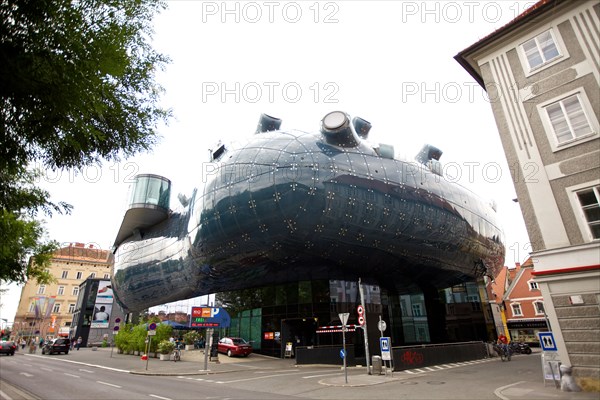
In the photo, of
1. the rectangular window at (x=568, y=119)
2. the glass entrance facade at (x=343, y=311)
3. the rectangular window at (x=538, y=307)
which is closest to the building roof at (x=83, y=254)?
the glass entrance facade at (x=343, y=311)

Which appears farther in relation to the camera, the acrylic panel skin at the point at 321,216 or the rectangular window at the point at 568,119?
the acrylic panel skin at the point at 321,216

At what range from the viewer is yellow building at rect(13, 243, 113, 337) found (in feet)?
236

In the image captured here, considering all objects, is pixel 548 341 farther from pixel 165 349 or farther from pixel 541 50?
pixel 165 349

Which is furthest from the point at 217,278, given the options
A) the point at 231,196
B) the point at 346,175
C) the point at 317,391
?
the point at 317,391

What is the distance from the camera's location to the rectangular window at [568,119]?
10.5 metres

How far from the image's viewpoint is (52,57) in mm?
4488

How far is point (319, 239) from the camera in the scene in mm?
22672

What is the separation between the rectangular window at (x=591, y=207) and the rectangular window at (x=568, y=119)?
5.92ft

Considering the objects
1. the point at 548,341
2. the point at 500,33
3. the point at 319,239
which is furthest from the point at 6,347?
the point at 500,33

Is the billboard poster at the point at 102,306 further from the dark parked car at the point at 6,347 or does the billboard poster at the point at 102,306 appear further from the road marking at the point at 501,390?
the road marking at the point at 501,390

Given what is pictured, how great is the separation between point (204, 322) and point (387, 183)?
15.4 metres

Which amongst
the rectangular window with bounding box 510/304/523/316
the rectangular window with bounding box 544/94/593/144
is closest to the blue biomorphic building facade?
the rectangular window with bounding box 510/304/523/316

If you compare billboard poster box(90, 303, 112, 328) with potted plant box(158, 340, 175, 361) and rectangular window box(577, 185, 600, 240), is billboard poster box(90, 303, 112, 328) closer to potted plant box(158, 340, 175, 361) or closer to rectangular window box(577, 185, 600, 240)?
potted plant box(158, 340, 175, 361)

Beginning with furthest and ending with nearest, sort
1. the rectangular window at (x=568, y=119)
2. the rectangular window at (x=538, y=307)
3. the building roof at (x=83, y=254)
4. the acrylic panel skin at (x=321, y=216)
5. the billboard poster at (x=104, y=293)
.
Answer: the building roof at (x=83, y=254)
the billboard poster at (x=104, y=293)
the rectangular window at (x=538, y=307)
the acrylic panel skin at (x=321, y=216)
the rectangular window at (x=568, y=119)
